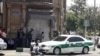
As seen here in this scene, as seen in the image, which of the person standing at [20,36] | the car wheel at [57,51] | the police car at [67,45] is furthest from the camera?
the person standing at [20,36]

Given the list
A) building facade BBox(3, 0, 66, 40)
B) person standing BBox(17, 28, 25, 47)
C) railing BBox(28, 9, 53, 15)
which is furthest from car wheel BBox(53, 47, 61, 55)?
railing BBox(28, 9, 53, 15)

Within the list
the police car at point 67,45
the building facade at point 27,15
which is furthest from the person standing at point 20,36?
the police car at point 67,45

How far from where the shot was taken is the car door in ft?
104

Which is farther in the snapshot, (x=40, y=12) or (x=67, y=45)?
(x=40, y=12)

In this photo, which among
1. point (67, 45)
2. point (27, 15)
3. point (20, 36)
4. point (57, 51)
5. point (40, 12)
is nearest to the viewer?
point (57, 51)

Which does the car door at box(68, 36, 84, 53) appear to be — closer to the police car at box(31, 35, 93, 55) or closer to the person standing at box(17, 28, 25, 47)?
the police car at box(31, 35, 93, 55)

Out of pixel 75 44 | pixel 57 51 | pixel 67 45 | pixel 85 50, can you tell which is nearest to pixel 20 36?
pixel 57 51

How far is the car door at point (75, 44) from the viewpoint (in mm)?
31766

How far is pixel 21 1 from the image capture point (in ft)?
123

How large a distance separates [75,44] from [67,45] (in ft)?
2.71

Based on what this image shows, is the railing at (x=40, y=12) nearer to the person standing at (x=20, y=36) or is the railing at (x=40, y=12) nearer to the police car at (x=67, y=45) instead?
the person standing at (x=20, y=36)

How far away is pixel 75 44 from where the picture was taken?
31906 millimetres

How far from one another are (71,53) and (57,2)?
9.87m

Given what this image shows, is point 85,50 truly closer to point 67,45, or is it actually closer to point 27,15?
point 67,45
